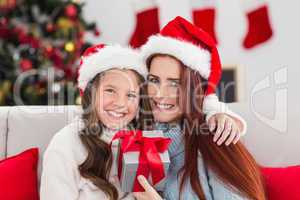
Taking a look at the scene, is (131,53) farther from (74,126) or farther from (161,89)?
(74,126)

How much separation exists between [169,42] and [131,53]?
165 millimetres

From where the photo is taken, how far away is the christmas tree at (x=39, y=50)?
9.20 feet

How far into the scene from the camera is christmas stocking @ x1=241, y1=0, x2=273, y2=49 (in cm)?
325

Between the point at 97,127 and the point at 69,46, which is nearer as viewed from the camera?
the point at 97,127

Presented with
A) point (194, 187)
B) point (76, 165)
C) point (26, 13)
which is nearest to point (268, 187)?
point (194, 187)

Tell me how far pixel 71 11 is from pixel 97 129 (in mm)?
1549

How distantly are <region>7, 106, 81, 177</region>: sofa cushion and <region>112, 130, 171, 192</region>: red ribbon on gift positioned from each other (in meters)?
0.50

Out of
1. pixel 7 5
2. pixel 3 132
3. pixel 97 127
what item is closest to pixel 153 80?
pixel 97 127

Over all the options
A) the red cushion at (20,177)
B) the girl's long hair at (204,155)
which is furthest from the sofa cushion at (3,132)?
the girl's long hair at (204,155)

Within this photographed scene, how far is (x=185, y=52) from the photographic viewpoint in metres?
1.46

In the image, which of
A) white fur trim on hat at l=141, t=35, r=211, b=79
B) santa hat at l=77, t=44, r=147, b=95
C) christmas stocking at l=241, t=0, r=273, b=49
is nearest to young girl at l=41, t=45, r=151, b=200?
santa hat at l=77, t=44, r=147, b=95

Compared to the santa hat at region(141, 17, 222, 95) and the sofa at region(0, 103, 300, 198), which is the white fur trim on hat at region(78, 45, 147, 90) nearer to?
the santa hat at region(141, 17, 222, 95)

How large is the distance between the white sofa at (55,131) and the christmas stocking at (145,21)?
5.62 feet

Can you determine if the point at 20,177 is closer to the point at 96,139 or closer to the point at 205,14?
the point at 96,139
